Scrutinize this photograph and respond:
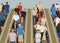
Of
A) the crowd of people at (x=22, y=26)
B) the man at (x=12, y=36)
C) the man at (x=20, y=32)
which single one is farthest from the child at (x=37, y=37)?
the man at (x=12, y=36)

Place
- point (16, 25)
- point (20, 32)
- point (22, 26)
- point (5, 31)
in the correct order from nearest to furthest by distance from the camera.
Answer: point (20, 32), point (22, 26), point (16, 25), point (5, 31)

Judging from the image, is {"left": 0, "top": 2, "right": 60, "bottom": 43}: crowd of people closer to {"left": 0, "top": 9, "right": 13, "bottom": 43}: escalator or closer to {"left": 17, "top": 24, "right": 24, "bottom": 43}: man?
{"left": 17, "top": 24, "right": 24, "bottom": 43}: man

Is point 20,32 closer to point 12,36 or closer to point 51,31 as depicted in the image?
point 12,36

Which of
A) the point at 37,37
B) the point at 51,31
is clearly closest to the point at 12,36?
the point at 37,37

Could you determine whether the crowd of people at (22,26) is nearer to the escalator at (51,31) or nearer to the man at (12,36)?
the man at (12,36)

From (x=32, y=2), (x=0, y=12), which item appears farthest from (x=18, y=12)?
A: (x=32, y=2)

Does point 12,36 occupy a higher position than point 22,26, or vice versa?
point 22,26

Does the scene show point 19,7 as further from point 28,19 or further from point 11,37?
point 11,37

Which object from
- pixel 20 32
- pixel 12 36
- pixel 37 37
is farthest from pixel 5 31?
pixel 37 37

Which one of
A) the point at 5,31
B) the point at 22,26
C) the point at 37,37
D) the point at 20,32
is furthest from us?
the point at 5,31

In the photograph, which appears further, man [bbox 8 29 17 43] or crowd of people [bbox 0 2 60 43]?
crowd of people [bbox 0 2 60 43]

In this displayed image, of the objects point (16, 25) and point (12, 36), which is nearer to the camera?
point (12, 36)

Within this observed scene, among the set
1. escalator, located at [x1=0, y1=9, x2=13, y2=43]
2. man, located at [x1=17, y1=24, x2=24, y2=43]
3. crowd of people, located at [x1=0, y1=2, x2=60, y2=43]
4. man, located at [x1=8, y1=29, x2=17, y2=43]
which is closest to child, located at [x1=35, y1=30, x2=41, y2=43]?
crowd of people, located at [x1=0, y1=2, x2=60, y2=43]

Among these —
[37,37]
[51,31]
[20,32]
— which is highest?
[20,32]
